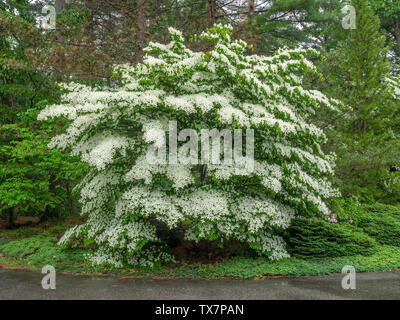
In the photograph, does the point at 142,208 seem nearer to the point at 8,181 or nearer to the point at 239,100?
the point at 239,100

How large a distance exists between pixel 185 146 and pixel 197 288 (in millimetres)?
2361

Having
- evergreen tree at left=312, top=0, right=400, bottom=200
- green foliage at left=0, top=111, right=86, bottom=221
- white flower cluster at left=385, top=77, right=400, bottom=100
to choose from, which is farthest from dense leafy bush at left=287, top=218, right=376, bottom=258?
white flower cluster at left=385, top=77, right=400, bottom=100

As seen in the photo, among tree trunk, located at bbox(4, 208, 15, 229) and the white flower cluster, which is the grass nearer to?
tree trunk, located at bbox(4, 208, 15, 229)

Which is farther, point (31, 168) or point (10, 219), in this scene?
point (10, 219)

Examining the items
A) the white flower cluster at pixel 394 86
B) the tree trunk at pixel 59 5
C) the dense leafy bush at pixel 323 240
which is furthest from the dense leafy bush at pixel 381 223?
the tree trunk at pixel 59 5

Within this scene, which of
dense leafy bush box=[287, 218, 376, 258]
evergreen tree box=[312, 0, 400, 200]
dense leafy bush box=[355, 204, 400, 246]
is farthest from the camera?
evergreen tree box=[312, 0, 400, 200]

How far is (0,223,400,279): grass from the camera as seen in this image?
5863 millimetres

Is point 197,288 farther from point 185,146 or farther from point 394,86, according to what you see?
point 394,86

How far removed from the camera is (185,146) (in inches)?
230

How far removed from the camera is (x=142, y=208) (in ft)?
18.1

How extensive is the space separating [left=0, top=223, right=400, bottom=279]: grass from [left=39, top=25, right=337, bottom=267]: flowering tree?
0.29m

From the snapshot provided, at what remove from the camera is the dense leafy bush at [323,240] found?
658 centimetres

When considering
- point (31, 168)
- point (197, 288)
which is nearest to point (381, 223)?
point (197, 288)

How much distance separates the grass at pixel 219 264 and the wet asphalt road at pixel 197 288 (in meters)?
0.27
